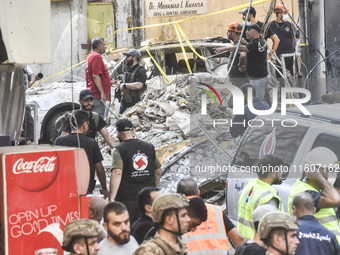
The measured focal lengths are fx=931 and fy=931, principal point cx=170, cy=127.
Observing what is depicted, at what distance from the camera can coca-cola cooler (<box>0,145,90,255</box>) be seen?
6.49 meters

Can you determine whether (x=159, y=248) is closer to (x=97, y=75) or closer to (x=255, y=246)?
(x=255, y=246)

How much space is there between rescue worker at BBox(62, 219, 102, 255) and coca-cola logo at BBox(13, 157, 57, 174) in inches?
17.6

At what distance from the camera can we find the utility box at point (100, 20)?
27.1m

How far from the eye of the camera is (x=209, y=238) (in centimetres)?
809

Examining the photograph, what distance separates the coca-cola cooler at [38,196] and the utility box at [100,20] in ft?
66.8

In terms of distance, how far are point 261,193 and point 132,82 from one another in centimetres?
758

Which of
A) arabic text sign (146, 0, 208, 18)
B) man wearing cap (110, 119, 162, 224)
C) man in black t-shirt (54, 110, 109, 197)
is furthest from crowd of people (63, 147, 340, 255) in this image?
arabic text sign (146, 0, 208, 18)

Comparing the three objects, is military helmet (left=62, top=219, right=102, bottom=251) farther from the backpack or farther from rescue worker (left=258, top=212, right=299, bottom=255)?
the backpack

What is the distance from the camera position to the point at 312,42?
49.3 feet

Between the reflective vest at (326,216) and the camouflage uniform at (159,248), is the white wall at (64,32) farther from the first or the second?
the camouflage uniform at (159,248)

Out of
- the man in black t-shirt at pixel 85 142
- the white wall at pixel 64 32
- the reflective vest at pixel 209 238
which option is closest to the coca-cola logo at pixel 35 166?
the reflective vest at pixel 209 238

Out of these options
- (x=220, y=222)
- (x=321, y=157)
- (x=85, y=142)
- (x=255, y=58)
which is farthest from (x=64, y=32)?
(x=220, y=222)

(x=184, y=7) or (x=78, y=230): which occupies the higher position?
(x=184, y=7)

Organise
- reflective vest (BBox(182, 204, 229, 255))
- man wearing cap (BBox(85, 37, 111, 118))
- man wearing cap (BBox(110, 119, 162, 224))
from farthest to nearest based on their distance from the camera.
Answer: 1. man wearing cap (BBox(85, 37, 111, 118))
2. man wearing cap (BBox(110, 119, 162, 224))
3. reflective vest (BBox(182, 204, 229, 255))
